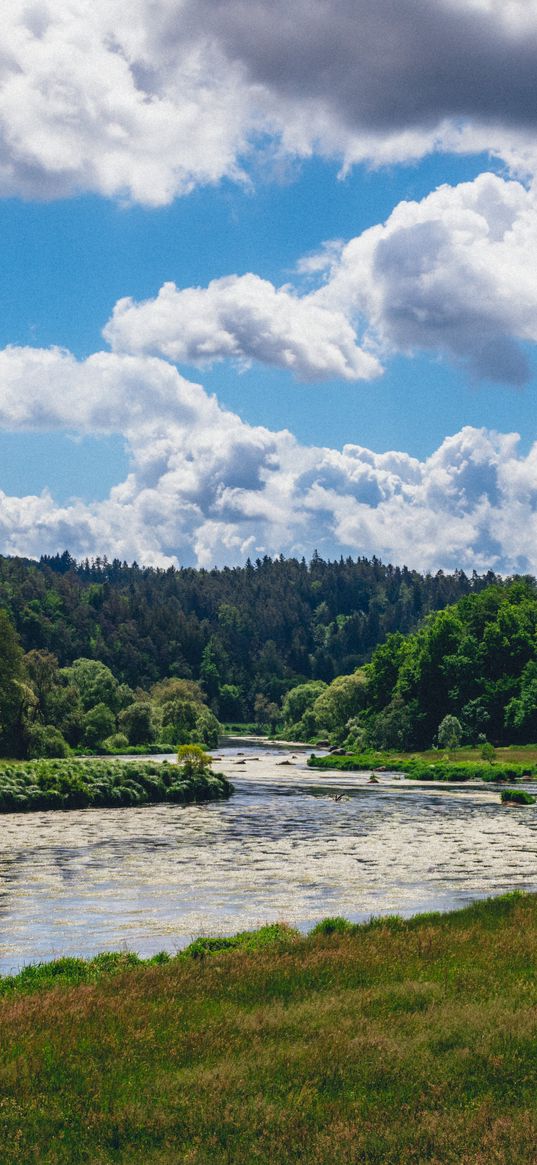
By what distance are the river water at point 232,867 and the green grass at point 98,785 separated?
2914 mm

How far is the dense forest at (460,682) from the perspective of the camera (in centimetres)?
13275

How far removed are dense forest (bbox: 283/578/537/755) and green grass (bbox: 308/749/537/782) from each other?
21.8 feet

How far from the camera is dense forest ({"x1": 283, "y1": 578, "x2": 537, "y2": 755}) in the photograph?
436 ft

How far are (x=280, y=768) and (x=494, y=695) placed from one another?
3677cm

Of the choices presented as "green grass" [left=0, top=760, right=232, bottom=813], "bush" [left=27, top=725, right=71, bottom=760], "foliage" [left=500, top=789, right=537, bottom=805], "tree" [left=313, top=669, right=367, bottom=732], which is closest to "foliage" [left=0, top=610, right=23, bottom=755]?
"bush" [left=27, top=725, right=71, bottom=760]

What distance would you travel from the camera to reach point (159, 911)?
28.2 metres

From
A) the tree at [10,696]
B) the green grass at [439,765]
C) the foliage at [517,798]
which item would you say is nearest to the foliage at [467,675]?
the green grass at [439,765]

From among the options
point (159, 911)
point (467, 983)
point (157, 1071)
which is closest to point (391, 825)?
point (159, 911)

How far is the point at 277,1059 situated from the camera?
13.7 m

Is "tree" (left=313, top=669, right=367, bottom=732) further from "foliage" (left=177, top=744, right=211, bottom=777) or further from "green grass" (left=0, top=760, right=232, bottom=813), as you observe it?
"green grass" (left=0, top=760, right=232, bottom=813)

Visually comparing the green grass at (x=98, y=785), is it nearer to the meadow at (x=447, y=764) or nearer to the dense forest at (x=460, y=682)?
the meadow at (x=447, y=764)

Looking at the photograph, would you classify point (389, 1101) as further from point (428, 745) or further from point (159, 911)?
point (428, 745)

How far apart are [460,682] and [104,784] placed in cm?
8201

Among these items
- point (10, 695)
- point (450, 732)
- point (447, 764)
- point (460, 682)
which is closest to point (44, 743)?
point (10, 695)
